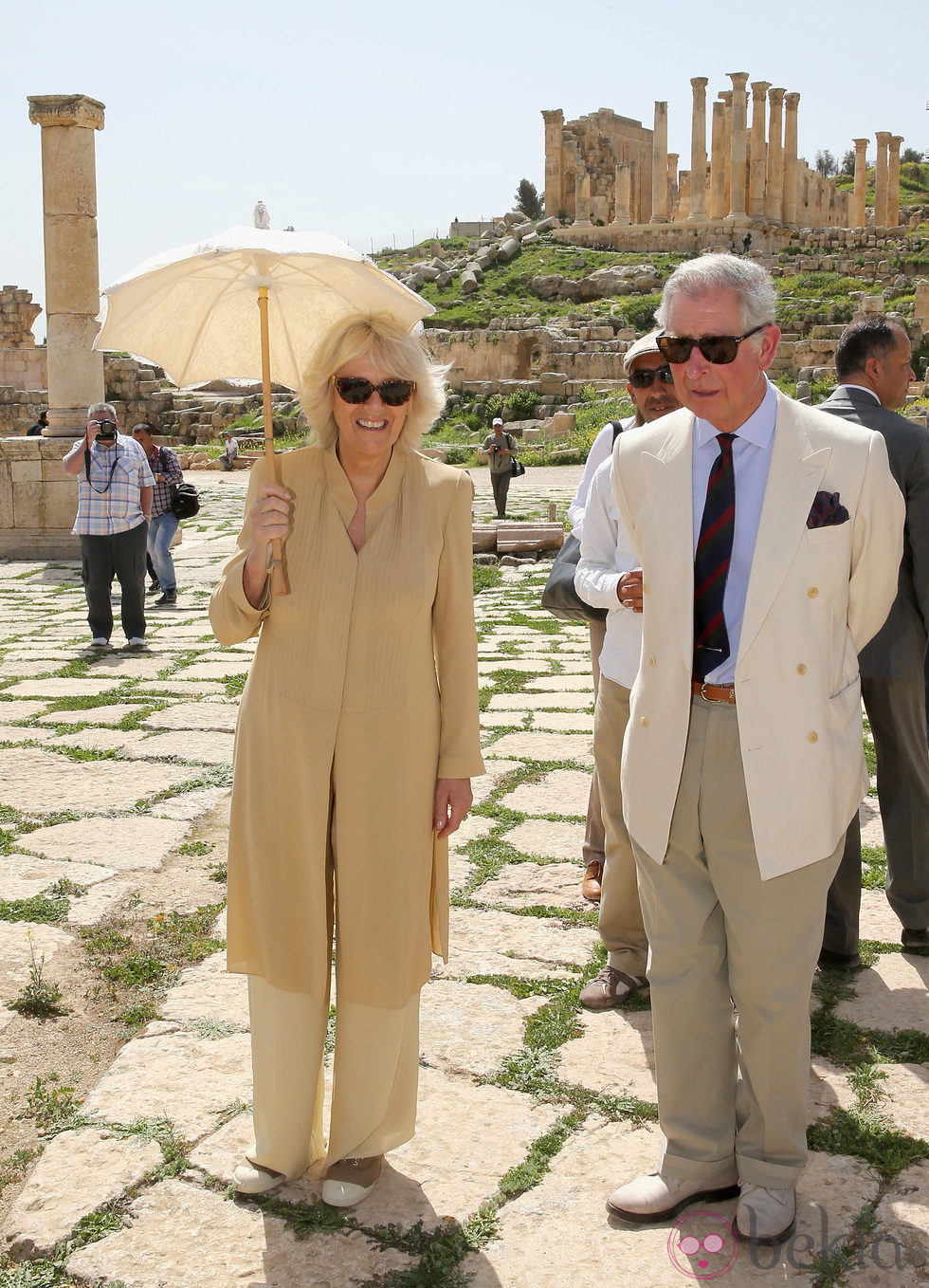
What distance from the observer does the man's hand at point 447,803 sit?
2867 mm

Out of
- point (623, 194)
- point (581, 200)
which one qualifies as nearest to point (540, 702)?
point (581, 200)

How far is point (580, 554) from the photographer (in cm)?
394

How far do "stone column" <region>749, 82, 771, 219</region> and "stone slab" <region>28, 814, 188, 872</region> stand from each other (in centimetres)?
5036

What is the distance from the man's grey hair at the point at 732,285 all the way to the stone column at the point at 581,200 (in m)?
54.3

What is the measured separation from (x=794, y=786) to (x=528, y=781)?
3.20 meters

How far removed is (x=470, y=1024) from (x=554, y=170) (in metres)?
57.4

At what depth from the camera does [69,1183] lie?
2.83 metres

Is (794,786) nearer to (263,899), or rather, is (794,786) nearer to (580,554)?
(263,899)

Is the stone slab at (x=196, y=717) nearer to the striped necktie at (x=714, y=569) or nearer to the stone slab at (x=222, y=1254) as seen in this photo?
the stone slab at (x=222, y=1254)

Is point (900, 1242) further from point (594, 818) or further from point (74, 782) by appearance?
Answer: point (74, 782)

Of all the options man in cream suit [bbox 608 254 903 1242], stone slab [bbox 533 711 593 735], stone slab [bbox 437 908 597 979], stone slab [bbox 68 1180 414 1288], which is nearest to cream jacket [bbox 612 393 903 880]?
Result: man in cream suit [bbox 608 254 903 1242]

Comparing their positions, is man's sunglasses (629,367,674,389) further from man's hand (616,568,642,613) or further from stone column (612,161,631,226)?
stone column (612,161,631,226)

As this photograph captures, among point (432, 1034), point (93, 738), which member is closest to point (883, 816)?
point (432, 1034)

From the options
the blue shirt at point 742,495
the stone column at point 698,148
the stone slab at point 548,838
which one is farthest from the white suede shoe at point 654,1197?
the stone column at point 698,148
